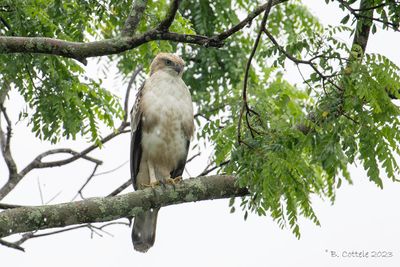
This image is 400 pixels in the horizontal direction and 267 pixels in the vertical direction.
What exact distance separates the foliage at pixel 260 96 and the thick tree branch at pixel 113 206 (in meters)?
0.26

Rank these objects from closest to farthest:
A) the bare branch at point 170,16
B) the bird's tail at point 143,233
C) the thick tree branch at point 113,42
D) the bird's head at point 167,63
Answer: the bare branch at point 170,16
the thick tree branch at point 113,42
the bird's tail at point 143,233
the bird's head at point 167,63

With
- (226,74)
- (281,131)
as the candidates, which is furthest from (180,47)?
(281,131)

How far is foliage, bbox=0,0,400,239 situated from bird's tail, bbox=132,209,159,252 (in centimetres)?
96

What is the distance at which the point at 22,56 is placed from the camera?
5.82 metres

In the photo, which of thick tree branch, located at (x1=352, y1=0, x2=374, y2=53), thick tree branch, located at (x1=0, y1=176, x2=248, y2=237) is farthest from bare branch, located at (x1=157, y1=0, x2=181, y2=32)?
thick tree branch, located at (x1=352, y1=0, x2=374, y2=53)

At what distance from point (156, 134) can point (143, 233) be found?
86 cm

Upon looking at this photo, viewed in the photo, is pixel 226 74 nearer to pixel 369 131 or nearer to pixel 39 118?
pixel 39 118

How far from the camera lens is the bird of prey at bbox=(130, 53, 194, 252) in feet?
22.2

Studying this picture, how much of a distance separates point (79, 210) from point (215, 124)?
1.55 metres

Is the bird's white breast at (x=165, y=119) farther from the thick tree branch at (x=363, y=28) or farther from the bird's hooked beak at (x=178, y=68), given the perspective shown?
the thick tree branch at (x=363, y=28)

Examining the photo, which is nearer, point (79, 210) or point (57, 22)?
point (79, 210)

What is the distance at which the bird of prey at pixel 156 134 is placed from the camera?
677cm

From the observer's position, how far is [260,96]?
669 cm

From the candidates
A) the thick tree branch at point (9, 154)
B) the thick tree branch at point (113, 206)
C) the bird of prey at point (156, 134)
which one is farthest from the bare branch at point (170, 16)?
the thick tree branch at point (9, 154)
